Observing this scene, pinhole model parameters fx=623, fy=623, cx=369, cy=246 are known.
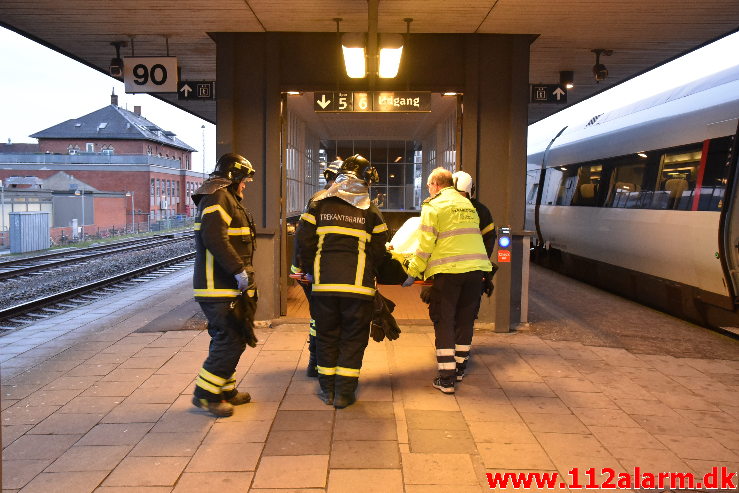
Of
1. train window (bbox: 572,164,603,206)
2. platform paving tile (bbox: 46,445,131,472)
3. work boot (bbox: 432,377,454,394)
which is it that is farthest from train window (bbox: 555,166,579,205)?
platform paving tile (bbox: 46,445,131,472)

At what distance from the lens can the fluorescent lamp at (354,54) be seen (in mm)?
6992

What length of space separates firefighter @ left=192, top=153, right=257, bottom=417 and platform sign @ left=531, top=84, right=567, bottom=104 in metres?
6.90

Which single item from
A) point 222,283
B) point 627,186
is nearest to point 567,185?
point 627,186

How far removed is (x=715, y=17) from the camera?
24.7 feet

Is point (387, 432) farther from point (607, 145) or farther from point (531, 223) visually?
point (531, 223)

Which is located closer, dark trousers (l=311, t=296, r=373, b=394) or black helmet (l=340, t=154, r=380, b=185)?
dark trousers (l=311, t=296, r=373, b=394)

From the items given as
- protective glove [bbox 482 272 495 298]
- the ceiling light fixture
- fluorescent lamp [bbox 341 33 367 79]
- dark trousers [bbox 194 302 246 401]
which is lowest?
dark trousers [bbox 194 302 246 401]

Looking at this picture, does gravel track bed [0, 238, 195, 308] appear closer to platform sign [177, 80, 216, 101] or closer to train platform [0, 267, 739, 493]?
train platform [0, 267, 739, 493]

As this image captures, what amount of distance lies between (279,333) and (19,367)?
2.90 m

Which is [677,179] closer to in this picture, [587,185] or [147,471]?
[587,185]

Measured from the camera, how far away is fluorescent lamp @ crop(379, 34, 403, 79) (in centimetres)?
693

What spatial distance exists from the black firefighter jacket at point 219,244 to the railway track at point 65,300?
5.29 meters

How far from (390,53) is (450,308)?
3118 mm

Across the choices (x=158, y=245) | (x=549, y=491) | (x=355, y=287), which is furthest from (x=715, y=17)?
(x=158, y=245)
